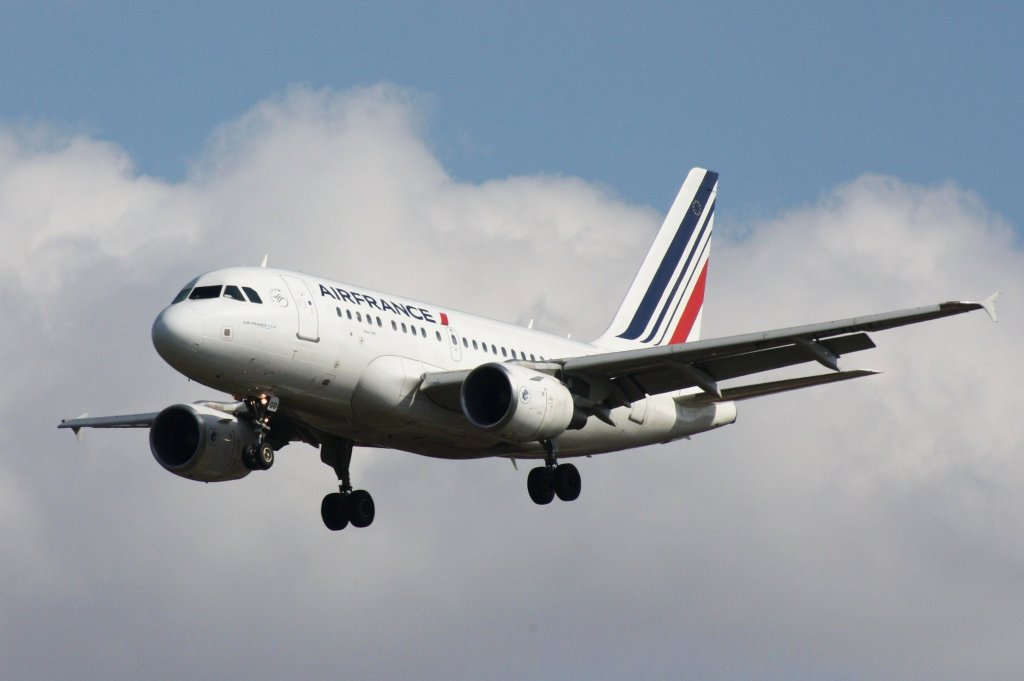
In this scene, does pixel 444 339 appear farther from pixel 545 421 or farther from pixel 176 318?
pixel 176 318

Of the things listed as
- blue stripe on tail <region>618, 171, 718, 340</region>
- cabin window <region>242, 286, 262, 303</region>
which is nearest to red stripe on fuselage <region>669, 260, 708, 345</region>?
blue stripe on tail <region>618, 171, 718, 340</region>

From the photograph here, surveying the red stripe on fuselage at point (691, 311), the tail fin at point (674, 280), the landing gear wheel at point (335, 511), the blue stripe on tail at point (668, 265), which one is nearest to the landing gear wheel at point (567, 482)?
the landing gear wheel at point (335, 511)

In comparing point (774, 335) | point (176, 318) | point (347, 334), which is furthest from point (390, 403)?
point (774, 335)

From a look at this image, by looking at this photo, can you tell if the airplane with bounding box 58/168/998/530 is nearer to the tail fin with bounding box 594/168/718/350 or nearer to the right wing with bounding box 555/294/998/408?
the right wing with bounding box 555/294/998/408

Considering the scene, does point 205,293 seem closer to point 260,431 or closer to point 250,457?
point 260,431

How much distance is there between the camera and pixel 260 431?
40031 millimetres

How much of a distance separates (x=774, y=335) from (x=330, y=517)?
13.2 m

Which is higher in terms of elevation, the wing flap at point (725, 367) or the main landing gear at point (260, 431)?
the wing flap at point (725, 367)

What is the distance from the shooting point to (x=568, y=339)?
48312 millimetres

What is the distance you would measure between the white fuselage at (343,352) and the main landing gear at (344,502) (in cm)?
224

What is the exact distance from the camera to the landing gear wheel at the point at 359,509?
45.5m

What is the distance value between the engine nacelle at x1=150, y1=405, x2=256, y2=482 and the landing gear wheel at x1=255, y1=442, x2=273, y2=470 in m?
2.47

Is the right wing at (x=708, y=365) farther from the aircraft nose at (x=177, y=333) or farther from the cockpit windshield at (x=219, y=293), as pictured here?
the aircraft nose at (x=177, y=333)

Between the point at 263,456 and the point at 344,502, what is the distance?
583 cm
